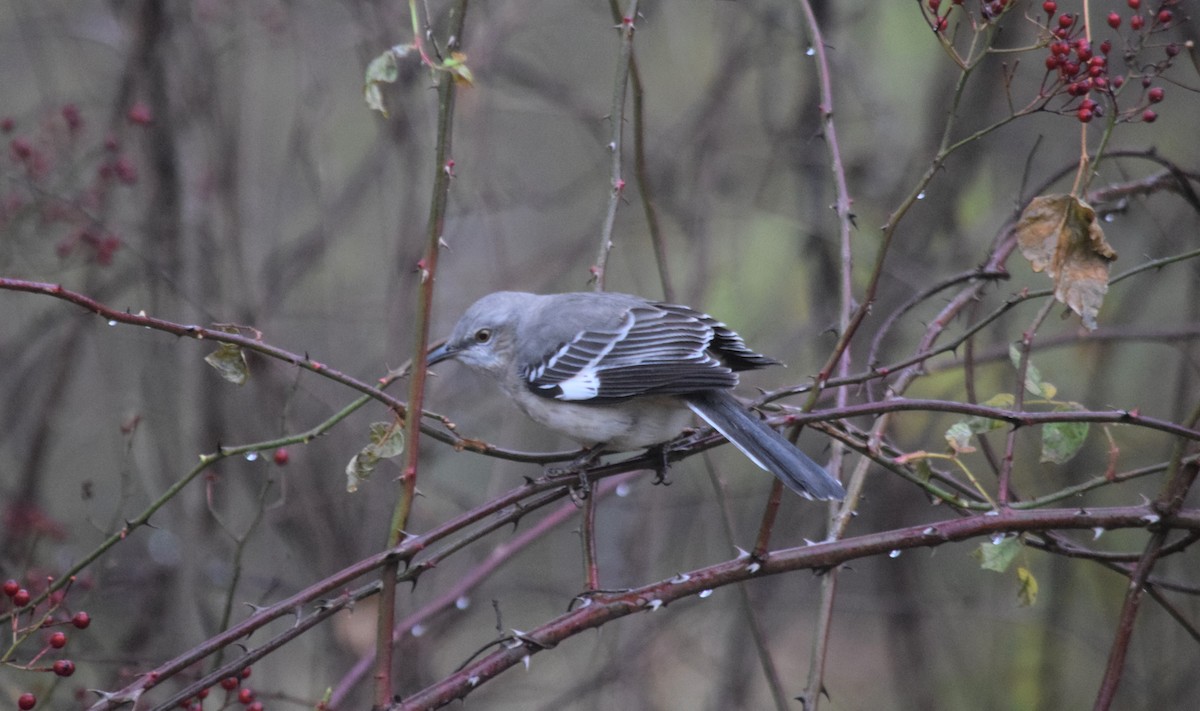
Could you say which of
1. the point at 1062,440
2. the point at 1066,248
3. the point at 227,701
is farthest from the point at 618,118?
the point at 227,701

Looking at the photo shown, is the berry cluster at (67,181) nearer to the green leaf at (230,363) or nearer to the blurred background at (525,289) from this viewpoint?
the blurred background at (525,289)

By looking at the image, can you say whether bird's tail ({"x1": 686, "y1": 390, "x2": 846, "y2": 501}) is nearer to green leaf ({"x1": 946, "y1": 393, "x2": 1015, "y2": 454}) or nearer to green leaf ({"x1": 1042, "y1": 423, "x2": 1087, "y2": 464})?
green leaf ({"x1": 946, "y1": 393, "x2": 1015, "y2": 454})

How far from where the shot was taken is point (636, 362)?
145 inches

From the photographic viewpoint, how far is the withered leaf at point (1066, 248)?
8.03 ft

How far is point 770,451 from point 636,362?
80 cm

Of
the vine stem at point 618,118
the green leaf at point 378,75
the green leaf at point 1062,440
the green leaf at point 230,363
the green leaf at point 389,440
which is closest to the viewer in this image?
the green leaf at point 378,75

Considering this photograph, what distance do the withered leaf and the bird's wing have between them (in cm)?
111

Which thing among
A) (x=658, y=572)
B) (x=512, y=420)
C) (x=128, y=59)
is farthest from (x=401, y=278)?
(x=658, y=572)

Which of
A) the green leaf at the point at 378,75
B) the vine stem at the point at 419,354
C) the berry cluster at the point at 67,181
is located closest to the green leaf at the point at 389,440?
the vine stem at the point at 419,354

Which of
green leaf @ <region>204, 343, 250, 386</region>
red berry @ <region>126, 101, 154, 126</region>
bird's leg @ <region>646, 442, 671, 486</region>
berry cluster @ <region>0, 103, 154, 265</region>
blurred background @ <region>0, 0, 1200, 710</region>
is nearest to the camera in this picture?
green leaf @ <region>204, 343, 250, 386</region>

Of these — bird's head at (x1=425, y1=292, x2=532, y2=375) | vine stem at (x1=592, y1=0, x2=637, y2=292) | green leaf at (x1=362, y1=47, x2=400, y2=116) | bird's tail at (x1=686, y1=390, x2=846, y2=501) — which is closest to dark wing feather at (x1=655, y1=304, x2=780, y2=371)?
bird's tail at (x1=686, y1=390, x2=846, y2=501)

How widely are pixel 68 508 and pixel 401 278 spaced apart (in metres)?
3.69

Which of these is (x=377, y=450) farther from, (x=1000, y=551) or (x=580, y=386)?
(x=1000, y=551)

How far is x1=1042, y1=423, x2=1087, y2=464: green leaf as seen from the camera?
105 inches
